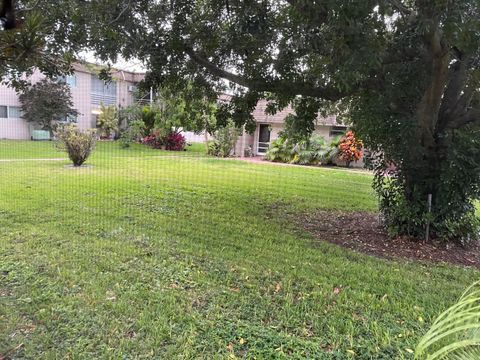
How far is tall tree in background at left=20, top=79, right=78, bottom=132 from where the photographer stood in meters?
18.6

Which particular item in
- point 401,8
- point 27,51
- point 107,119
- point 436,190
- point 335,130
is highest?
point 401,8

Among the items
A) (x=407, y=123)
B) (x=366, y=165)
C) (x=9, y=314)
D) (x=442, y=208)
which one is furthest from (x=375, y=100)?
(x=9, y=314)

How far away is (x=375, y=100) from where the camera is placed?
195 inches

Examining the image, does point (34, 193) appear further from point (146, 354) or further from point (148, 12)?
point (146, 354)

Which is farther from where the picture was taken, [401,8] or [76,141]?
[76,141]

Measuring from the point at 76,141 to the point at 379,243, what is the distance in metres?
9.32

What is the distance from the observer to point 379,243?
5.42 meters

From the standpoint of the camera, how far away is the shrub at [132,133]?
1908 cm

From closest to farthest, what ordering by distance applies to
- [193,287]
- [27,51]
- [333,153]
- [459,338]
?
1. [459,338]
2. [27,51]
3. [193,287]
4. [333,153]

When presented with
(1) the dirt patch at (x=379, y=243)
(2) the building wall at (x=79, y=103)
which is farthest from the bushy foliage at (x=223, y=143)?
(1) the dirt patch at (x=379, y=243)

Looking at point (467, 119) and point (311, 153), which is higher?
point (467, 119)

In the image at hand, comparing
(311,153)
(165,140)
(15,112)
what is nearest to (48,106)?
(15,112)

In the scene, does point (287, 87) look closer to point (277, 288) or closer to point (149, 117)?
point (277, 288)

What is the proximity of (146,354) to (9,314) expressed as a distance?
A: 1253mm
